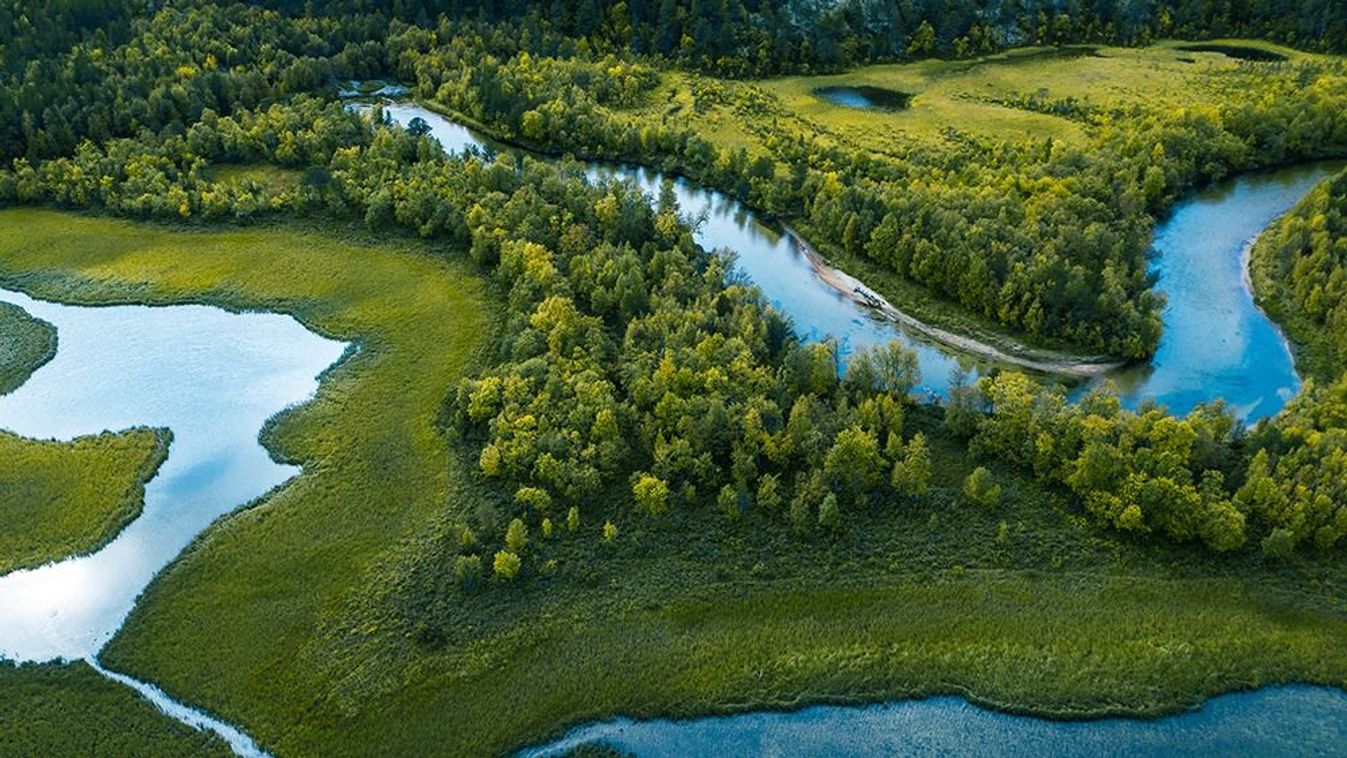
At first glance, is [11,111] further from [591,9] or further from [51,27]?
[591,9]

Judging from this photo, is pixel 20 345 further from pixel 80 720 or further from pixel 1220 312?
pixel 1220 312

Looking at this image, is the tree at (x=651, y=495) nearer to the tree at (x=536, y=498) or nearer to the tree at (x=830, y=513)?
the tree at (x=536, y=498)

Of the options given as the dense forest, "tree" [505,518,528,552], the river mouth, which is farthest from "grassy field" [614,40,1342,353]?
"tree" [505,518,528,552]

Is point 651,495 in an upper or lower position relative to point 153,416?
upper

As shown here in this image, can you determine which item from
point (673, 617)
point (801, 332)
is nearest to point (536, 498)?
point (673, 617)

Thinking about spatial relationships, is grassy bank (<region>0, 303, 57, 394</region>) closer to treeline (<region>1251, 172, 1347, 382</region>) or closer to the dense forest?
the dense forest

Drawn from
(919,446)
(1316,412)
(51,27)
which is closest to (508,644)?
(919,446)
